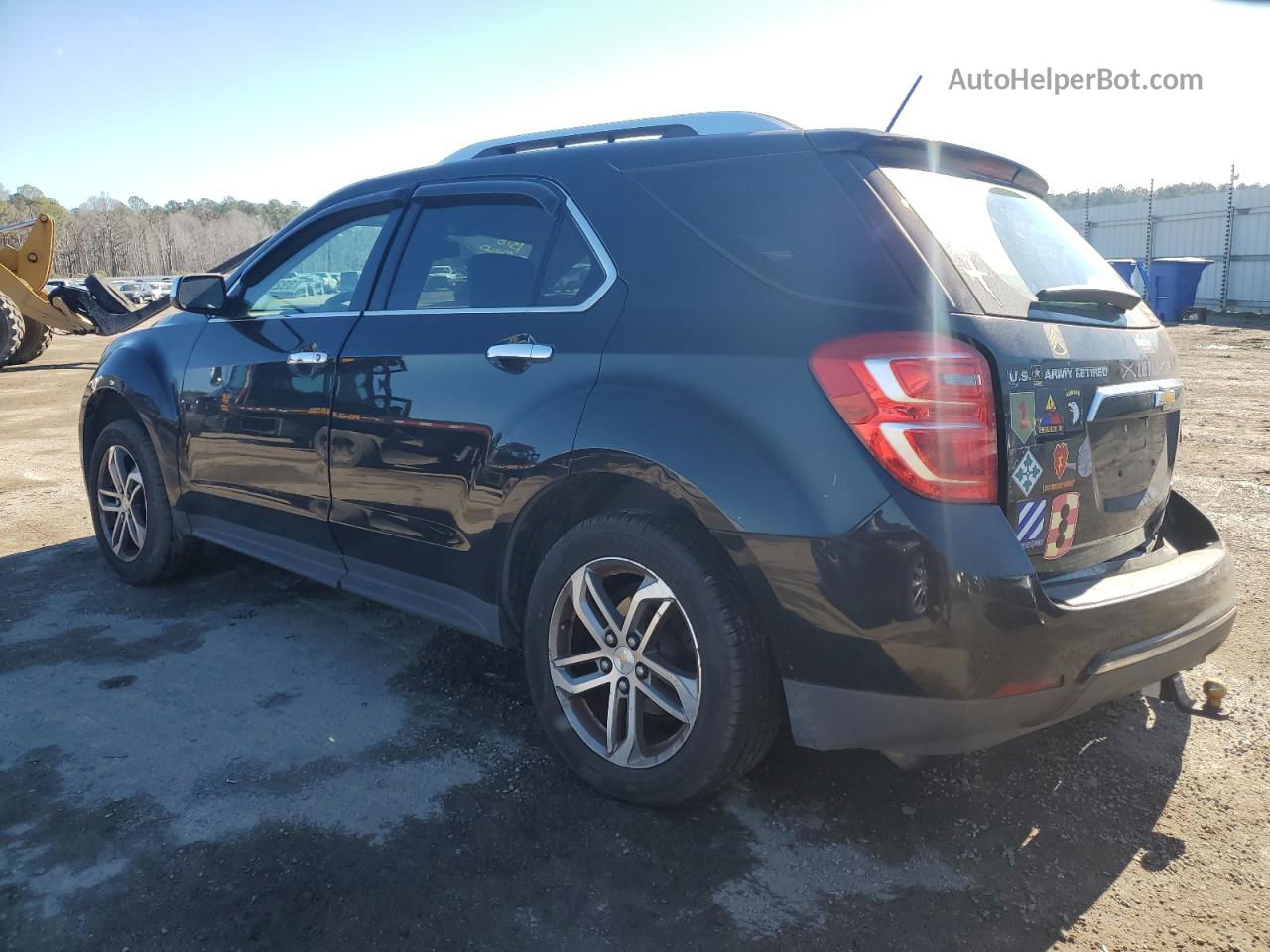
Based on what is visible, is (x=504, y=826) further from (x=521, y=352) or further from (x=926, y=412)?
(x=926, y=412)

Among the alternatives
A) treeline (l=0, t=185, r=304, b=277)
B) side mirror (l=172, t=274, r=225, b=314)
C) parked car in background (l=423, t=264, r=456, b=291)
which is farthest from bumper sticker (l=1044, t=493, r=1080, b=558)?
treeline (l=0, t=185, r=304, b=277)

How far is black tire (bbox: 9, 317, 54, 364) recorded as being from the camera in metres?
16.0

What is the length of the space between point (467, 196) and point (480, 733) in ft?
5.95

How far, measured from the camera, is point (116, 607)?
14.4 ft

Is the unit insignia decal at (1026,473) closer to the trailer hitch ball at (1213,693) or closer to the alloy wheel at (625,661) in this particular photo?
the alloy wheel at (625,661)

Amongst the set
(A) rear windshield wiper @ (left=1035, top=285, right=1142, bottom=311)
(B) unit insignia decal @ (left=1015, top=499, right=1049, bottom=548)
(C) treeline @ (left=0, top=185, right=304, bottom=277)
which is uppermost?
(C) treeline @ (left=0, top=185, right=304, bottom=277)

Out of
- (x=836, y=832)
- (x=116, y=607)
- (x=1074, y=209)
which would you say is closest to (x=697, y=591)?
(x=836, y=832)

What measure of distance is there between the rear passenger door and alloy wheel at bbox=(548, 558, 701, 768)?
333mm

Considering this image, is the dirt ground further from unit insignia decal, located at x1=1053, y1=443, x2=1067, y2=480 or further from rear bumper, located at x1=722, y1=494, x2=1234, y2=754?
unit insignia decal, located at x1=1053, y1=443, x2=1067, y2=480

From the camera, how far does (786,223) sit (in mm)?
2518

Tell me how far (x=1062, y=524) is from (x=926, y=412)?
53 centimetres

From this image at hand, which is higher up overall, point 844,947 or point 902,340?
point 902,340

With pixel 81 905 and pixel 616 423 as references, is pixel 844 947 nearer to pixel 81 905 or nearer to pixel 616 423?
pixel 616 423

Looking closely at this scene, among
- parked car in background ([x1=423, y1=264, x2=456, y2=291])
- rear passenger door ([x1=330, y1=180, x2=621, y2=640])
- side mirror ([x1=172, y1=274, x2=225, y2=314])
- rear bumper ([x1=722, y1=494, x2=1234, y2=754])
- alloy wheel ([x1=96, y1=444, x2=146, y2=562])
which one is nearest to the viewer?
rear bumper ([x1=722, y1=494, x2=1234, y2=754])
